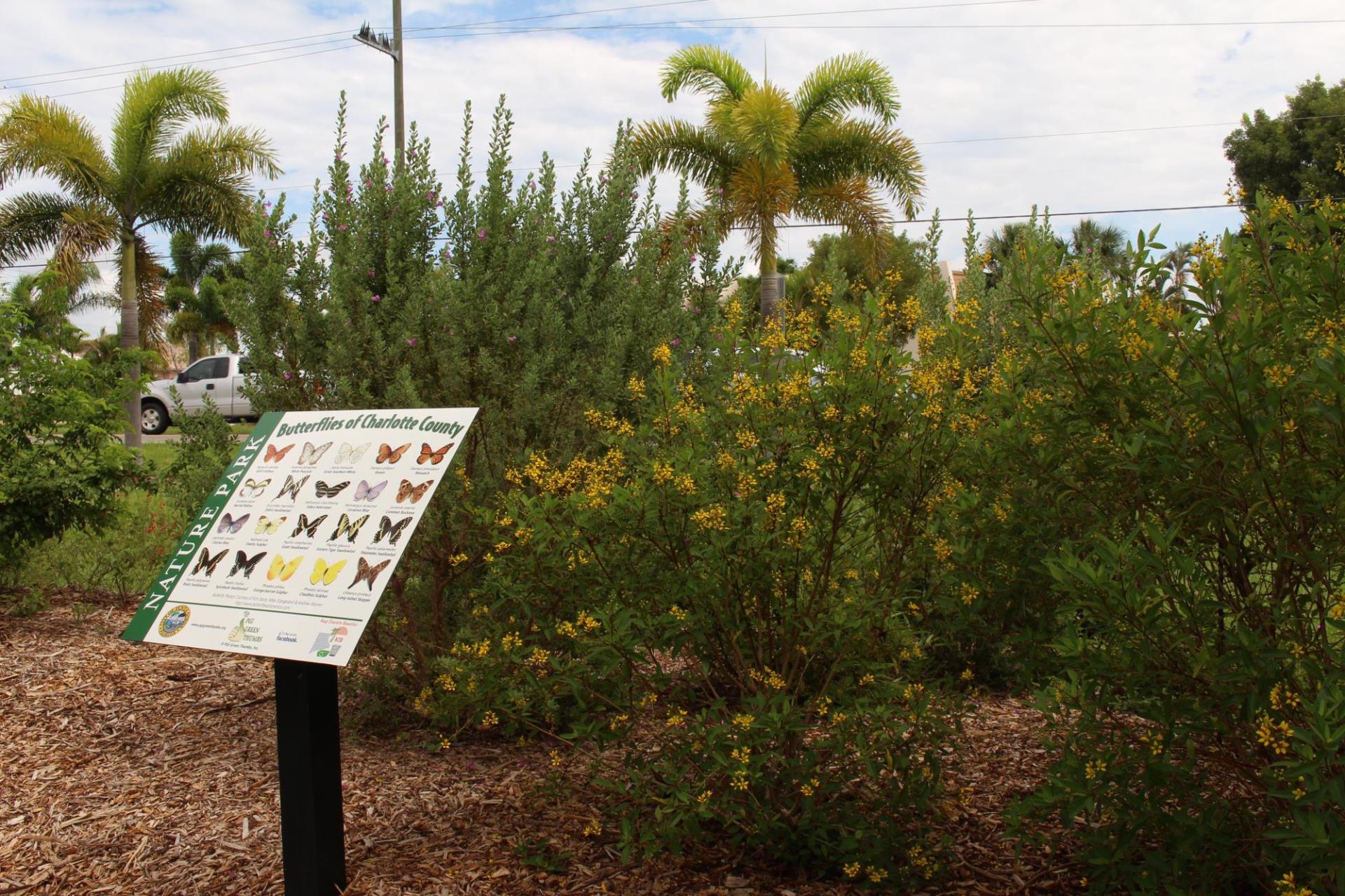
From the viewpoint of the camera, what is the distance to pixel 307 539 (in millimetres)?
3205

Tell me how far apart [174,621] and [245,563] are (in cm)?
26

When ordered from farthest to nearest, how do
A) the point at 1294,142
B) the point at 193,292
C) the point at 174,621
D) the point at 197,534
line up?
the point at 193,292, the point at 1294,142, the point at 197,534, the point at 174,621

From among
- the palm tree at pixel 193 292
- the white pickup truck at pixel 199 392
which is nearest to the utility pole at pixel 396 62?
the white pickup truck at pixel 199 392

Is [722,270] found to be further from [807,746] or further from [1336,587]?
[1336,587]

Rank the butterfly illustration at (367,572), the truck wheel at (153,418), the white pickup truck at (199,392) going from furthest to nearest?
the truck wheel at (153,418) < the white pickup truck at (199,392) < the butterfly illustration at (367,572)

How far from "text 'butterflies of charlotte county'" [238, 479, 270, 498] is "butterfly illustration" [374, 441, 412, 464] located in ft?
1.47

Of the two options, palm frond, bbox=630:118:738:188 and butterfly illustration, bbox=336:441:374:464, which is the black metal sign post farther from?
palm frond, bbox=630:118:738:188

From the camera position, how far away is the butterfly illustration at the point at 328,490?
3.28 meters

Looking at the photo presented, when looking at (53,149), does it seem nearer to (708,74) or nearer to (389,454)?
(708,74)

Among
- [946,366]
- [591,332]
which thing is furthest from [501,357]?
[946,366]

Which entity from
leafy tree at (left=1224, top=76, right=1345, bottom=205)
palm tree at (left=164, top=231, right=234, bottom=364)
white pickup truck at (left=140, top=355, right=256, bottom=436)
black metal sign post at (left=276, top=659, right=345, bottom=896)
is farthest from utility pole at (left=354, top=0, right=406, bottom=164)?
palm tree at (left=164, top=231, right=234, bottom=364)

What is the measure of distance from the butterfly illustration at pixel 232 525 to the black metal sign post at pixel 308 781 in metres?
0.48

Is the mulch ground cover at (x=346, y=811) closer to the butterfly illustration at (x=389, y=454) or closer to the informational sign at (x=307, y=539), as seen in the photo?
the informational sign at (x=307, y=539)

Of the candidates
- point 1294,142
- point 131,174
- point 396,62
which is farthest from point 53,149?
point 1294,142
